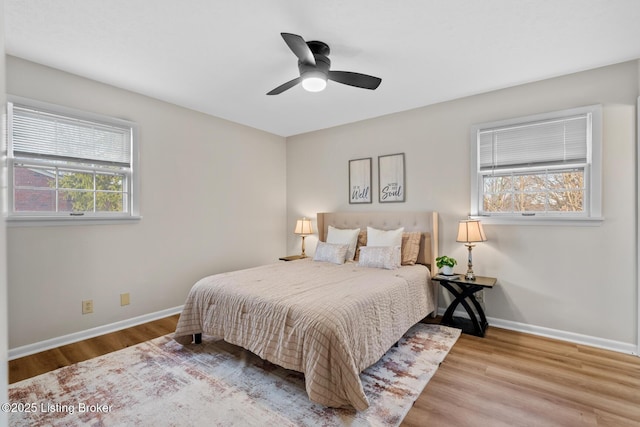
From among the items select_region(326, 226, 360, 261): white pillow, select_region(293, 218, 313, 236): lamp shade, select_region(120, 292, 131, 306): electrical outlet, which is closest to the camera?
select_region(120, 292, 131, 306): electrical outlet

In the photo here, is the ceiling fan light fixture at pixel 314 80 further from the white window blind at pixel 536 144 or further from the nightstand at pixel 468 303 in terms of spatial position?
the nightstand at pixel 468 303

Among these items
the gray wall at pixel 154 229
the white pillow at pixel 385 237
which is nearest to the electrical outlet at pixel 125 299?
the gray wall at pixel 154 229

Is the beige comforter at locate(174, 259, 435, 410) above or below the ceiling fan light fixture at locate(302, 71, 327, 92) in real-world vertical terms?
below

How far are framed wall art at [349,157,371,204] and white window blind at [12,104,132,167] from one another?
283 cm

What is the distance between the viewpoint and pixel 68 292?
9.45ft

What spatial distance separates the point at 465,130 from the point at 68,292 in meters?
4.51

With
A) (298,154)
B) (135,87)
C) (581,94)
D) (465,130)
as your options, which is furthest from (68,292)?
(581,94)

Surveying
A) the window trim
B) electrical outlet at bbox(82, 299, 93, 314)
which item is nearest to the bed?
electrical outlet at bbox(82, 299, 93, 314)

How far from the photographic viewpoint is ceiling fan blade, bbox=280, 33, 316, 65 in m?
1.95

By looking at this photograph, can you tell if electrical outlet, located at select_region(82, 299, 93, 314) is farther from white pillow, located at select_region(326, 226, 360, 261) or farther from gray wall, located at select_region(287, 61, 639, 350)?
gray wall, located at select_region(287, 61, 639, 350)

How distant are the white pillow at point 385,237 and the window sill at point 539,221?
838mm

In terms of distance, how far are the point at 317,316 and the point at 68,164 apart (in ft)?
9.30

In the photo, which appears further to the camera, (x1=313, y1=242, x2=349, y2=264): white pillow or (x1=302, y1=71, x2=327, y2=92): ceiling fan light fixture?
(x1=313, y1=242, x2=349, y2=264): white pillow

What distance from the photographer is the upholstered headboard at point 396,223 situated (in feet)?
11.8
